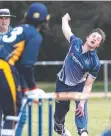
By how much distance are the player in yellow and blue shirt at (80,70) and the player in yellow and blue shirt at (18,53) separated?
176 centimetres

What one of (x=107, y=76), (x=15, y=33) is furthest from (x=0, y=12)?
(x=107, y=76)

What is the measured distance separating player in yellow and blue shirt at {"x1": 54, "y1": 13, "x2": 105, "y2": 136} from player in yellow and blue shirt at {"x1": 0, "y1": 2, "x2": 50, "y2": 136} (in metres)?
1.76

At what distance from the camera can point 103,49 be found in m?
25.2

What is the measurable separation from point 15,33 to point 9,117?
96 centimetres

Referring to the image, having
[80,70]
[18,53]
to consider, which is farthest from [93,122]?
[18,53]

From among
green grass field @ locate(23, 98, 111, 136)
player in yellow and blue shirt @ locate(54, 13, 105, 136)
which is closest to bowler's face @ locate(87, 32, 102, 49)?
player in yellow and blue shirt @ locate(54, 13, 105, 136)

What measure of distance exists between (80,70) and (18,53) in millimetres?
2056

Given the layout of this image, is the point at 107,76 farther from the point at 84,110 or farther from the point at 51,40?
the point at 84,110

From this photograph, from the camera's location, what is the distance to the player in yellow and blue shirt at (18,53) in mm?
7422

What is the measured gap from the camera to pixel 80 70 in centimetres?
935

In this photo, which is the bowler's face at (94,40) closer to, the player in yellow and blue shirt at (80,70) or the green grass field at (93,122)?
the player in yellow and blue shirt at (80,70)

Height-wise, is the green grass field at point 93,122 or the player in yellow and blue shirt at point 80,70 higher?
the player in yellow and blue shirt at point 80,70

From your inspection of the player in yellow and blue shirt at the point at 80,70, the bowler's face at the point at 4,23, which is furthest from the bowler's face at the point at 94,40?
the bowler's face at the point at 4,23

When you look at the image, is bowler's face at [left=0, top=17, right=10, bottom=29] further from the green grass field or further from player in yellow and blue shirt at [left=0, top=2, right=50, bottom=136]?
player in yellow and blue shirt at [left=0, top=2, right=50, bottom=136]
